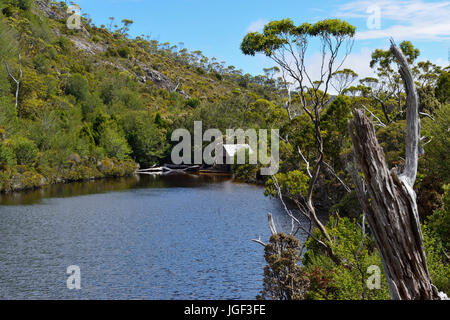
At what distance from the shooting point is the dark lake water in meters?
21.1

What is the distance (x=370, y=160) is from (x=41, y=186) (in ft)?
190

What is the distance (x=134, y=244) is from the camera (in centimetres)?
2930

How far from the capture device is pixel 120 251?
1081 inches

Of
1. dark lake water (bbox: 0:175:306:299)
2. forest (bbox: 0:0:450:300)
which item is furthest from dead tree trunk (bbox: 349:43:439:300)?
dark lake water (bbox: 0:175:306:299)

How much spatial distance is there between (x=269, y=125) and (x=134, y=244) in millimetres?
54721

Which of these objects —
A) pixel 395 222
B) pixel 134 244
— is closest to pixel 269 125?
pixel 134 244

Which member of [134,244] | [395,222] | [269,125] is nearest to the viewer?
[395,222]

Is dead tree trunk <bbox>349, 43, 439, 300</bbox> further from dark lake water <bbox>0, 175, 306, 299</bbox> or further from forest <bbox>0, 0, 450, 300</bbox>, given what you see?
dark lake water <bbox>0, 175, 306, 299</bbox>

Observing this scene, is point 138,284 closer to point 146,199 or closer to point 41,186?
point 146,199

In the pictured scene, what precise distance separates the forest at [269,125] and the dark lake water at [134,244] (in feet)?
11.4

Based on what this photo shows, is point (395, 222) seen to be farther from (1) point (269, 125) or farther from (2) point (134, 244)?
(1) point (269, 125)

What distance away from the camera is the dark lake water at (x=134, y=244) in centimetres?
2108

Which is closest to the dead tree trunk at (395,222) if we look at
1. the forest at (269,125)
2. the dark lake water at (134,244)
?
the forest at (269,125)

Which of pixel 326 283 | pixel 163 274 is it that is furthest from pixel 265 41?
pixel 163 274
